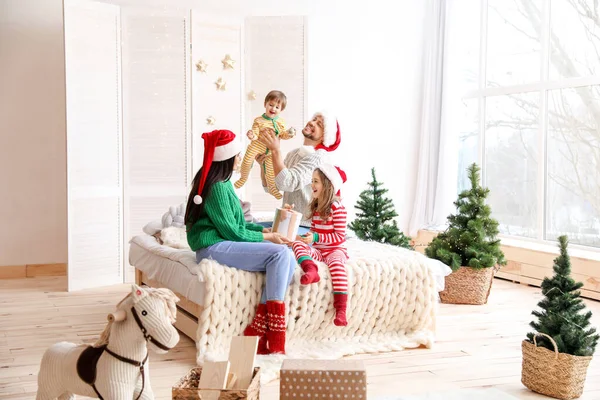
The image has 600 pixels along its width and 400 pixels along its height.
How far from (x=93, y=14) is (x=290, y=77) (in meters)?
1.64

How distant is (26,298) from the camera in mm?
4508

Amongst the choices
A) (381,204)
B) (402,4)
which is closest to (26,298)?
(381,204)

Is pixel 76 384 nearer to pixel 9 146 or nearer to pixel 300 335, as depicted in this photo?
pixel 300 335

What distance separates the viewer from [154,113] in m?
5.18

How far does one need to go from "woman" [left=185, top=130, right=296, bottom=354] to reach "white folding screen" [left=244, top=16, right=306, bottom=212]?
255 cm

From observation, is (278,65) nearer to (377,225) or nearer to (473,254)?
(377,225)

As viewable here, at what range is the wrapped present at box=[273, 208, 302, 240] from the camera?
10.8 ft

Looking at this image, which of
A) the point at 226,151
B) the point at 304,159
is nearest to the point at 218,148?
the point at 226,151

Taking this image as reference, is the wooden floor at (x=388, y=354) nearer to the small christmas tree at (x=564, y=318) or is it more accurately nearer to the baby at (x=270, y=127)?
the small christmas tree at (x=564, y=318)

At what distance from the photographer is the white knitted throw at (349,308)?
116 inches

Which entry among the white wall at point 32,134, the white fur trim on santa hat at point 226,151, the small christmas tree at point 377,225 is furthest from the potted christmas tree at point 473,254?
the white wall at point 32,134

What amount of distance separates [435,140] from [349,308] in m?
3.49

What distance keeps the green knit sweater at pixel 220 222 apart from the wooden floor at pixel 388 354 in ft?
1.87

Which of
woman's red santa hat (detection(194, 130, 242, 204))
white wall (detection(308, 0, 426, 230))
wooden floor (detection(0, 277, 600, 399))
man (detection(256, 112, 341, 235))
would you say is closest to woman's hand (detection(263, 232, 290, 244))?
man (detection(256, 112, 341, 235))
